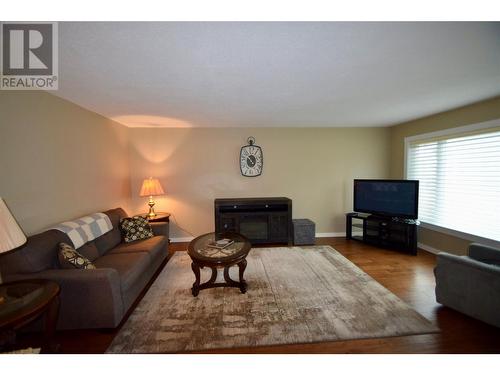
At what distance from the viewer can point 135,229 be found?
305 cm

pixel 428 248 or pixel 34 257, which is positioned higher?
pixel 34 257

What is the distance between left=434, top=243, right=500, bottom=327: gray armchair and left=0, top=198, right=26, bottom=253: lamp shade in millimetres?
3575

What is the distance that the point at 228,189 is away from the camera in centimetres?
432

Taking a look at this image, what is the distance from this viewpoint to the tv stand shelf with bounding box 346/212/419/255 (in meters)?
3.38

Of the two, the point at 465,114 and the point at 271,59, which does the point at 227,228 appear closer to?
the point at 271,59

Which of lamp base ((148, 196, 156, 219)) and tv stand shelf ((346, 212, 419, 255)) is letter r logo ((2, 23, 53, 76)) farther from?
tv stand shelf ((346, 212, 419, 255))

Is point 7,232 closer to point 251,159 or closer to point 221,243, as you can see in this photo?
point 221,243

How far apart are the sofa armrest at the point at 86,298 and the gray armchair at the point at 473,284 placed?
322cm

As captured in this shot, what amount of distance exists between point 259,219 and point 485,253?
293 cm

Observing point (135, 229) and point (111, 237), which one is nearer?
point (111, 237)

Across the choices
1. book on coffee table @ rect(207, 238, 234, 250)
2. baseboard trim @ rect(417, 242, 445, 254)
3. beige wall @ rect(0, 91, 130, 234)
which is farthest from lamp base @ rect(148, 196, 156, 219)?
baseboard trim @ rect(417, 242, 445, 254)

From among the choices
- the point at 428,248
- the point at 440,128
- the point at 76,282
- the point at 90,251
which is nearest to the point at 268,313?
the point at 76,282

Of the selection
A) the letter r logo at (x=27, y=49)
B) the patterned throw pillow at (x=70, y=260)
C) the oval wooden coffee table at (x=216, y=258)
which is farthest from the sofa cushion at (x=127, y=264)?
the letter r logo at (x=27, y=49)
